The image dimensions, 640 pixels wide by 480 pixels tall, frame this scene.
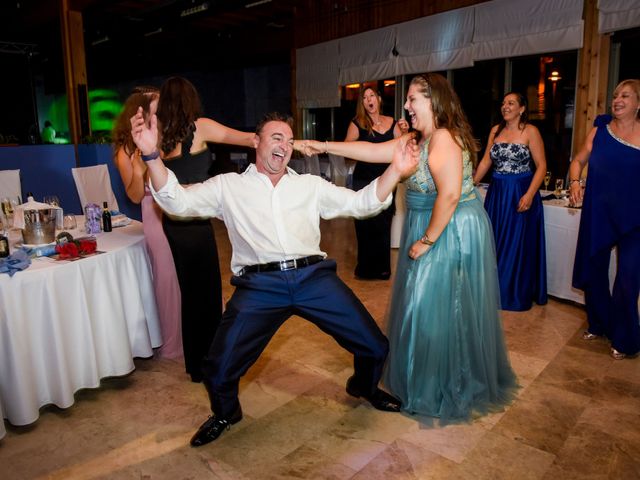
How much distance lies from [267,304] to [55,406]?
1396mm

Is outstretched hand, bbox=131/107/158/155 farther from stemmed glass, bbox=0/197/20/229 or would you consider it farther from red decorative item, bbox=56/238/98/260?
stemmed glass, bbox=0/197/20/229

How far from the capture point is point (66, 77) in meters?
7.63

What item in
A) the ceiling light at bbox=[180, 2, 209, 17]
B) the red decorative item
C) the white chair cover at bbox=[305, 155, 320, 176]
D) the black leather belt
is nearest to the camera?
the black leather belt

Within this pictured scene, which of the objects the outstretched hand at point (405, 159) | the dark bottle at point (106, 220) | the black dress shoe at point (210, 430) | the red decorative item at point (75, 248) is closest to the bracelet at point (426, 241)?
the outstretched hand at point (405, 159)

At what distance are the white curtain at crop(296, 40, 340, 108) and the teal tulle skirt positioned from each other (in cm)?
709

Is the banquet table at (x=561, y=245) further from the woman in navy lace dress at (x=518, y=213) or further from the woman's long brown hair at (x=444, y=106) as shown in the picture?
the woman's long brown hair at (x=444, y=106)

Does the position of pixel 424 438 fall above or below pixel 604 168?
below

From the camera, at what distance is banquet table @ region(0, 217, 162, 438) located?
2396mm

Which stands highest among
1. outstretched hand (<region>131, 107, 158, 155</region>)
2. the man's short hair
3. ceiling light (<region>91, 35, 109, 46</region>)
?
ceiling light (<region>91, 35, 109, 46</region>)

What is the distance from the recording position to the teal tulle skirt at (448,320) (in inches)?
98.8

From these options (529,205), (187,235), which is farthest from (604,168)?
(187,235)

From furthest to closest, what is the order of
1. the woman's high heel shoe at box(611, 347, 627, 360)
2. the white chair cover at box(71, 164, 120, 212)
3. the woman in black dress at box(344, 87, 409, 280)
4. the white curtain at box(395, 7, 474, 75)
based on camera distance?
the white curtain at box(395, 7, 474, 75) → the woman in black dress at box(344, 87, 409, 280) → the white chair cover at box(71, 164, 120, 212) → the woman's high heel shoe at box(611, 347, 627, 360)

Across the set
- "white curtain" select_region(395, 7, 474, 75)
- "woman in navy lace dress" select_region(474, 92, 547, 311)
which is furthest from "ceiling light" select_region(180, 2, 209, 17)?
"woman in navy lace dress" select_region(474, 92, 547, 311)

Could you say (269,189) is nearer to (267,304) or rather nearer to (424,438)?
(267,304)
